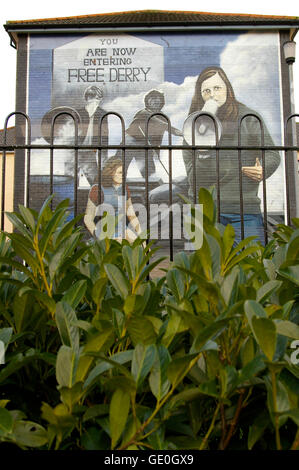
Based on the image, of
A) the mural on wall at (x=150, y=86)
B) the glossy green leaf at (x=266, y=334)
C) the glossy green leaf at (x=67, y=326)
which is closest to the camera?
the glossy green leaf at (x=266, y=334)

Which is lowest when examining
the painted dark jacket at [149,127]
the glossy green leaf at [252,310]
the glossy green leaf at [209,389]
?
the glossy green leaf at [209,389]

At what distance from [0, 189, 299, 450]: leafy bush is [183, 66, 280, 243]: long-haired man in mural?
10.4 meters

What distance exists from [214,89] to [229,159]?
2.20 metres

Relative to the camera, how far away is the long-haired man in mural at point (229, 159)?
37.4 feet

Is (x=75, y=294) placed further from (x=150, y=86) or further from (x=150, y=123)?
(x=150, y=86)

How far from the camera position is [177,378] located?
64 cm

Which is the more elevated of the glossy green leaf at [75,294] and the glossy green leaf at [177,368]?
the glossy green leaf at [75,294]

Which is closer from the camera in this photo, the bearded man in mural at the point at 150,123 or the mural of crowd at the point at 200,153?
the mural of crowd at the point at 200,153

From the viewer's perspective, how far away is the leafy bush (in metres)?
0.61

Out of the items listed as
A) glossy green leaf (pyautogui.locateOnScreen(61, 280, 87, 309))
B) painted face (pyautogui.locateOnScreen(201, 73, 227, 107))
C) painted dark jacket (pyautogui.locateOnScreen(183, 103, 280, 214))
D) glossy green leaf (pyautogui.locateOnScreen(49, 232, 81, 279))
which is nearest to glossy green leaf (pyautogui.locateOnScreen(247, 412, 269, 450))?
glossy green leaf (pyautogui.locateOnScreen(61, 280, 87, 309))

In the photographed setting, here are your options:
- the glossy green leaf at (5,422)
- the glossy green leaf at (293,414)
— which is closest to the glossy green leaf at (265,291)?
the glossy green leaf at (293,414)

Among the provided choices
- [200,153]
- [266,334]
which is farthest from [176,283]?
[200,153]

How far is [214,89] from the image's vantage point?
12016mm

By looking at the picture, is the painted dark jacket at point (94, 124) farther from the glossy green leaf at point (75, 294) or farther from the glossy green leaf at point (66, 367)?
the glossy green leaf at point (66, 367)
